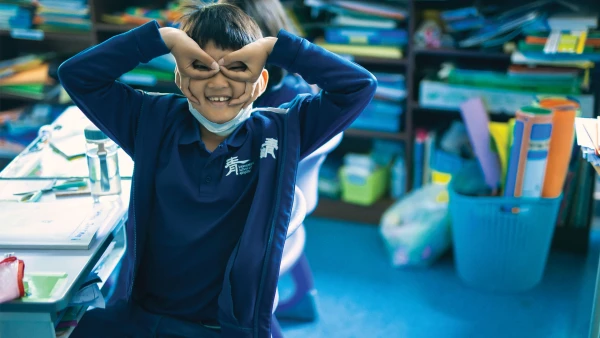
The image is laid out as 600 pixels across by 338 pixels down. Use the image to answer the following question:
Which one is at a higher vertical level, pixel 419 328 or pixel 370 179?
pixel 370 179

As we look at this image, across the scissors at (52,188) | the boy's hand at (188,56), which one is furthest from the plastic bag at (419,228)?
the boy's hand at (188,56)

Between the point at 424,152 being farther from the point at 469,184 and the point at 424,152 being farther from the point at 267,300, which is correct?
the point at 267,300

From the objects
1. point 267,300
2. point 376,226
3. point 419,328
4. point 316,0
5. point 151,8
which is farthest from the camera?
point 151,8

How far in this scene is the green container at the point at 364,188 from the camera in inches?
108

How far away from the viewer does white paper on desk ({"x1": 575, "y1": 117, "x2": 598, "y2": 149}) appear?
146cm

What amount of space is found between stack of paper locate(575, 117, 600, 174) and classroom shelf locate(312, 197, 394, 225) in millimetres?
1260

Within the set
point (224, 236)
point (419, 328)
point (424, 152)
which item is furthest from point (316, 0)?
point (224, 236)

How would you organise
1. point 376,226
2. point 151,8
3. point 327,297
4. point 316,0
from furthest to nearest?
point 151,8
point 376,226
point 316,0
point 327,297

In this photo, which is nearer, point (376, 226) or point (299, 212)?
point (299, 212)

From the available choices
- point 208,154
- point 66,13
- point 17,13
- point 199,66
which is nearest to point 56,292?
point 208,154

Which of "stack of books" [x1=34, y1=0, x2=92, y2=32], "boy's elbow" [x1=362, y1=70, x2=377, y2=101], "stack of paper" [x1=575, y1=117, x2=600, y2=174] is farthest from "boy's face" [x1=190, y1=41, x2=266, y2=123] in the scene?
"stack of books" [x1=34, y1=0, x2=92, y2=32]

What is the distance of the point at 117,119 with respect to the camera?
1367 millimetres

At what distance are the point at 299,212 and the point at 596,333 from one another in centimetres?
75

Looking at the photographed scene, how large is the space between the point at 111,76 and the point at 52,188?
40 centimetres
